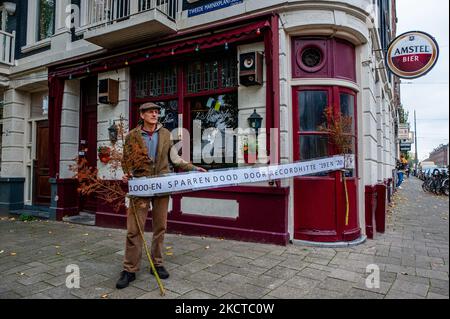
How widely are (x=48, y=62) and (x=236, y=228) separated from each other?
692 cm

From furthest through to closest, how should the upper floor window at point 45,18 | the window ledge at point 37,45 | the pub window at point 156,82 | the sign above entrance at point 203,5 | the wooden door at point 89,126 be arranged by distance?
the upper floor window at point 45,18
the window ledge at point 37,45
the wooden door at point 89,126
the pub window at point 156,82
the sign above entrance at point 203,5

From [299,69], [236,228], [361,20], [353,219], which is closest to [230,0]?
[299,69]

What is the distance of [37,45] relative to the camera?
9.15 meters

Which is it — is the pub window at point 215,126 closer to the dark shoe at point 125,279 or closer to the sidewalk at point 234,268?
the sidewalk at point 234,268

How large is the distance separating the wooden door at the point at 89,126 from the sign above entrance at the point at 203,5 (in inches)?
131

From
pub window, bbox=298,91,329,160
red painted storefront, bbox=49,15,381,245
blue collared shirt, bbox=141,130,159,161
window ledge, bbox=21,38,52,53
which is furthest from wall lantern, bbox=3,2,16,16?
pub window, bbox=298,91,329,160

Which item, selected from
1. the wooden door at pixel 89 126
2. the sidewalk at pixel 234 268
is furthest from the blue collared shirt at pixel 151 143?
the wooden door at pixel 89 126

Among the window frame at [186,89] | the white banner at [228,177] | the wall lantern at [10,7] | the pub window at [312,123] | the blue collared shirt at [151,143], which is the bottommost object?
the white banner at [228,177]

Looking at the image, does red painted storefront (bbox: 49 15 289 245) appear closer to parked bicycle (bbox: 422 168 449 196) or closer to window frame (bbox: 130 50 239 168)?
window frame (bbox: 130 50 239 168)

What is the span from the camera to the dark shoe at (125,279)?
352cm

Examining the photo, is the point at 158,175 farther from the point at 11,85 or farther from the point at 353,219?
the point at 11,85

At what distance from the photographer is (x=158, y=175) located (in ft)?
12.4

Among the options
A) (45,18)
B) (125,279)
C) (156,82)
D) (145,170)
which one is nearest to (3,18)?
(45,18)
